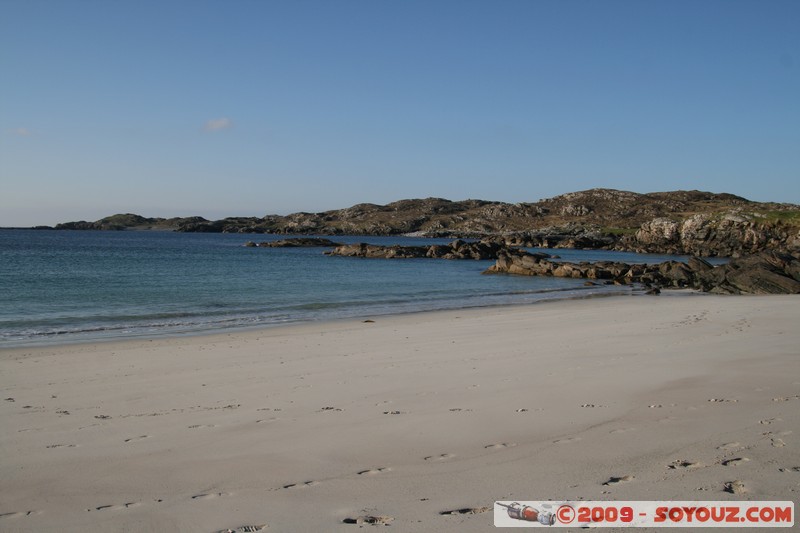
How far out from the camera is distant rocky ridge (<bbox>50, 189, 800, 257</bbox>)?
245 feet

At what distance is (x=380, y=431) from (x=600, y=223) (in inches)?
5133

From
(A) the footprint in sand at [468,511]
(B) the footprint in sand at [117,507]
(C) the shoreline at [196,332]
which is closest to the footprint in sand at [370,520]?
(A) the footprint in sand at [468,511]

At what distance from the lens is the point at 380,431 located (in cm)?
683

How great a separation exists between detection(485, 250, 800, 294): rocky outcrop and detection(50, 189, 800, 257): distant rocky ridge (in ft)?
96.2

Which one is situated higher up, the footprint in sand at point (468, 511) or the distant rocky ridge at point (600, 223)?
the distant rocky ridge at point (600, 223)

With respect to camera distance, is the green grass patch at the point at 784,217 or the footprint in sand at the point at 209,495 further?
the green grass patch at the point at 784,217

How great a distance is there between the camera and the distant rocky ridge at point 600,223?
7475 centimetres

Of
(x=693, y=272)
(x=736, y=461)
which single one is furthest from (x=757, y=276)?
(x=736, y=461)

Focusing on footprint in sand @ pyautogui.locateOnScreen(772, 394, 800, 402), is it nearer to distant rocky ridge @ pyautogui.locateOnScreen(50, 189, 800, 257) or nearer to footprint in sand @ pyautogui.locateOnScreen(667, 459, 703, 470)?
footprint in sand @ pyautogui.locateOnScreen(667, 459, 703, 470)

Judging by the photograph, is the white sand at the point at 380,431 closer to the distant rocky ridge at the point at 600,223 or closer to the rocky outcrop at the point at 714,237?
the distant rocky ridge at the point at 600,223

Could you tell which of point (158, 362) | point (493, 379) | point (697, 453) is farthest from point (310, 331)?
point (697, 453)

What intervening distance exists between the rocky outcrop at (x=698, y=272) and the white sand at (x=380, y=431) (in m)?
20.5

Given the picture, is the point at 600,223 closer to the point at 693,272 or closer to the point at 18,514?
the point at 693,272
